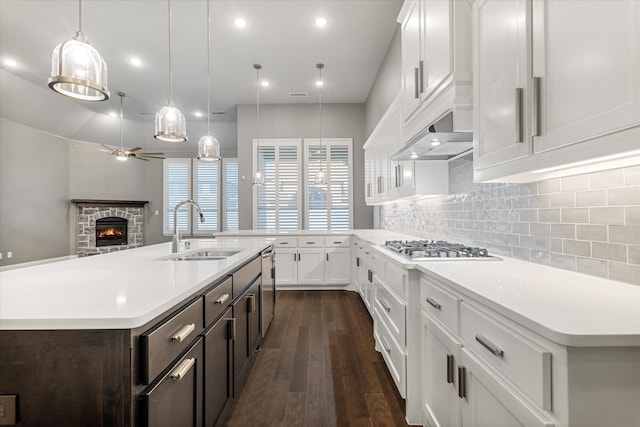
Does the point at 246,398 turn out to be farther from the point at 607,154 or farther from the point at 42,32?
the point at 42,32

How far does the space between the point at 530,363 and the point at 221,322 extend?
4.47 feet

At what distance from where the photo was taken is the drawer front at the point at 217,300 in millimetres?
1416

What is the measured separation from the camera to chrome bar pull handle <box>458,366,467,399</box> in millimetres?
1191

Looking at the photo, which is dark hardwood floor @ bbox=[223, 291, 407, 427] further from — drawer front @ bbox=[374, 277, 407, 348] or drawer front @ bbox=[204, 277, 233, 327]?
drawer front @ bbox=[204, 277, 233, 327]

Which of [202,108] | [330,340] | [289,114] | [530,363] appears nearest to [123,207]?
[202,108]

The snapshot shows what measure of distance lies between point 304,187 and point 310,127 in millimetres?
1194

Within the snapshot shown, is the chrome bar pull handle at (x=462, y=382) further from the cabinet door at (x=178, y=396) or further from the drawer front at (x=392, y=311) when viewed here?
the cabinet door at (x=178, y=396)

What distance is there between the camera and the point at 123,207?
306 inches

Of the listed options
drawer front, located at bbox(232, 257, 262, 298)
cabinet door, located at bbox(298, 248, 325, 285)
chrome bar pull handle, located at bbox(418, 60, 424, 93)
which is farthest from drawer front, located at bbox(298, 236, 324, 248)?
chrome bar pull handle, located at bbox(418, 60, 424, 93)

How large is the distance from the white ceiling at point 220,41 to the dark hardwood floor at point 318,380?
11.5 ft

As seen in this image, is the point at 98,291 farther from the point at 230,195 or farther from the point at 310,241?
the point at 230,195

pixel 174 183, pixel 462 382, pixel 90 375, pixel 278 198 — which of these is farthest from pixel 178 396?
pixel 174 183

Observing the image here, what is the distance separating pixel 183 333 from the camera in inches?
44.9

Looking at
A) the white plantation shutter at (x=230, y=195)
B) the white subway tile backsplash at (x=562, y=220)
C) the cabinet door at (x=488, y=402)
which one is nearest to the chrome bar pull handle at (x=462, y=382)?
the cabinet door at (x=488, y=402)
